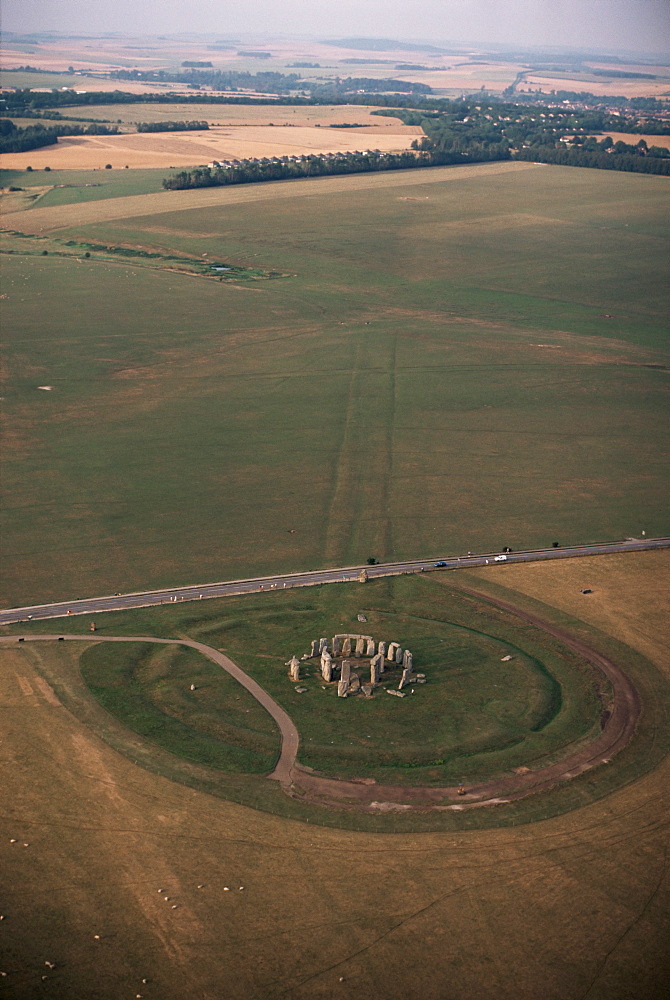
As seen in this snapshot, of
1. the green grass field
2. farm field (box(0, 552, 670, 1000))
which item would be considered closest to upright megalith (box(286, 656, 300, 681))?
the green grass field

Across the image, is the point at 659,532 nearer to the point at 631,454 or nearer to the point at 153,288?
the point at 631,454

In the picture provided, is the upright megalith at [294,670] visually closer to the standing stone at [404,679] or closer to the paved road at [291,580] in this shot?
the standing stone at [404,679]

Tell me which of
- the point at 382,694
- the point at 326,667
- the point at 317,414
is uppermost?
the point at 317,414

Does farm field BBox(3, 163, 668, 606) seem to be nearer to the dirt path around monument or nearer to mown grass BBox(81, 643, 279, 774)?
mown grass BBox(81, 643, 279, 774)

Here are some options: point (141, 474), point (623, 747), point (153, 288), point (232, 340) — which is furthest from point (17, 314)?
point (623, 747)

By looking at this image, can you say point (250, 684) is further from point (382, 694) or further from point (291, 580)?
point (291, 580)

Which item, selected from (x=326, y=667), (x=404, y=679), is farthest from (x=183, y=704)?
(x=404, y=679)
